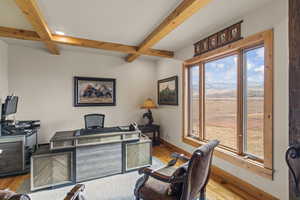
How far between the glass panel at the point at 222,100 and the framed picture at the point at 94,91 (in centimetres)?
275

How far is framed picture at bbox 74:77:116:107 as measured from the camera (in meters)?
4.24

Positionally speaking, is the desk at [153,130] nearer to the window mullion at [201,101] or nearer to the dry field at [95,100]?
the dry field at [95,100]

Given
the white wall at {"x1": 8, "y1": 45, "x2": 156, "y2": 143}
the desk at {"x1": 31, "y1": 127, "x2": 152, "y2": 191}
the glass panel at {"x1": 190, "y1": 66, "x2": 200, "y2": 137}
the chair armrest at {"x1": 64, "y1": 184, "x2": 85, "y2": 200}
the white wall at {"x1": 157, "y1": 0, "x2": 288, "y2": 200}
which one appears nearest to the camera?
the chair armrest at {"x1": 64, "y1": 184, "x2": 85, "y2": 200}

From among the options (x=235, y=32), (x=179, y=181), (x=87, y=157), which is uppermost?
(x=235, y=32)

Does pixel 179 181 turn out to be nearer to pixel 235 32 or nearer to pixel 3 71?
pixel 235 32

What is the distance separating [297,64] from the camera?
0.99 m

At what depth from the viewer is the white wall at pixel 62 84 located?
3.77 metres

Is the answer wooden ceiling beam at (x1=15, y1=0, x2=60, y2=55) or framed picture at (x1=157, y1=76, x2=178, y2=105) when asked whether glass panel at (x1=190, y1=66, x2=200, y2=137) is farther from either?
wooden ceiling beam at (x1=15, y1=0, x2=60, y2=55)

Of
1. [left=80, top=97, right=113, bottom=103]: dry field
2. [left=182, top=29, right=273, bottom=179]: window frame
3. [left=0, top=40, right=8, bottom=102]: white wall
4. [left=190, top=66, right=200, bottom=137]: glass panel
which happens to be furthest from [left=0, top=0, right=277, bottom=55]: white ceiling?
[left=80, top=97, right=113, bottom=103]: dry field

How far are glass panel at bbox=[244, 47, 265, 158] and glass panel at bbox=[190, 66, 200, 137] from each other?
1138 millimetres

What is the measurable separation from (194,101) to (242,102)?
3.98 feet

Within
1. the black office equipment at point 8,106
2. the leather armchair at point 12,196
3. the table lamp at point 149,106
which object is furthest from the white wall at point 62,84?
the leather armchair at point 12,196

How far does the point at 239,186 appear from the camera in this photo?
2.34 meters

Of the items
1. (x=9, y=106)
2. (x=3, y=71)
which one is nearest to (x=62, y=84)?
(x=3, y=71)
